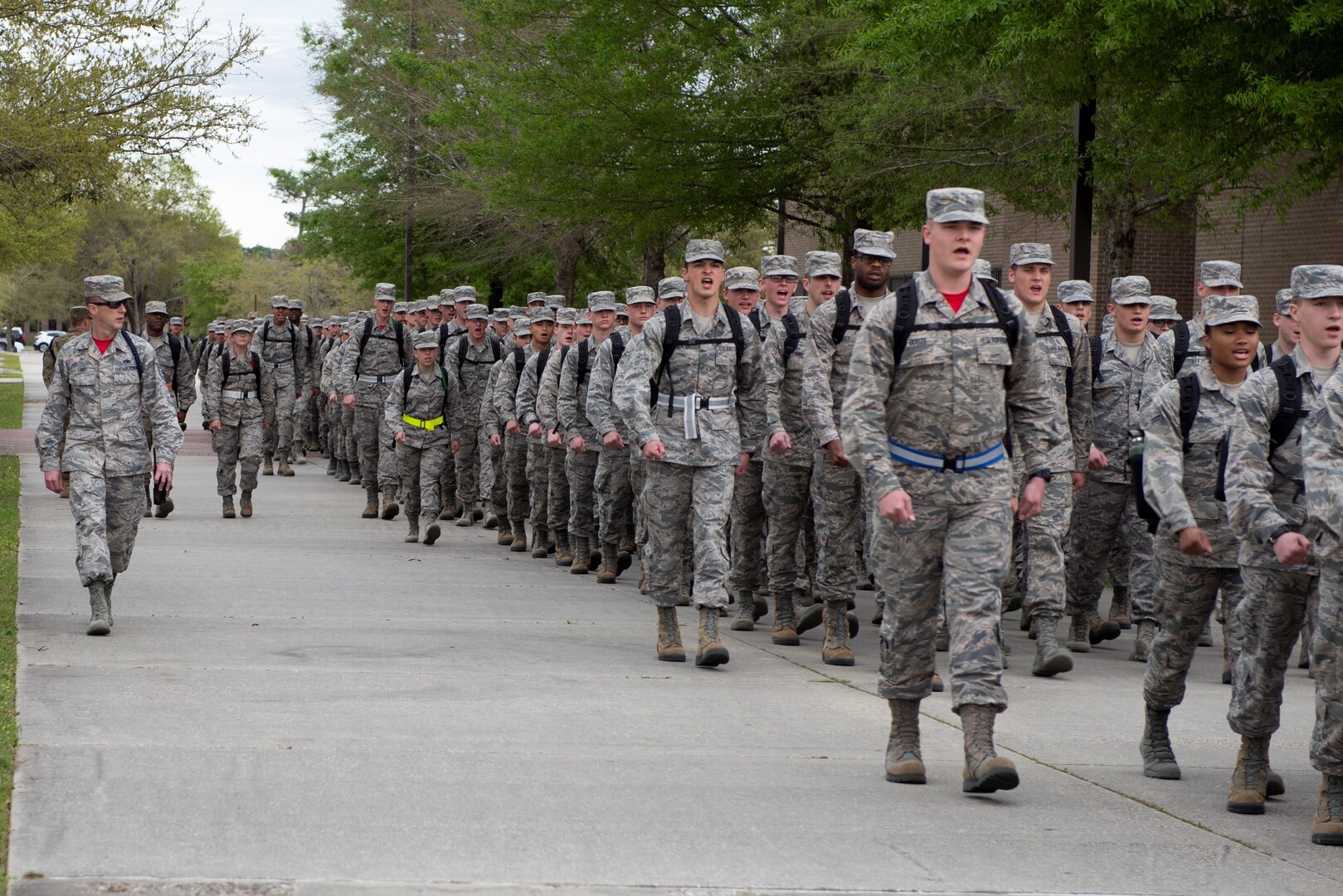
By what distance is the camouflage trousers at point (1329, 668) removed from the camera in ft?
19.6

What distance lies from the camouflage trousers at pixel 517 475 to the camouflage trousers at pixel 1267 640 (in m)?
10.3

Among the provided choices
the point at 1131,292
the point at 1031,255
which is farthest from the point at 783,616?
the point at 1131,292

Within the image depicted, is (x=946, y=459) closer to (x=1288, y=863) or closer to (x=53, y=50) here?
(x=1288, y=863)

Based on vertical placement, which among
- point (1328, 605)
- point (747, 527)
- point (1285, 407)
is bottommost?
point (747, 527)

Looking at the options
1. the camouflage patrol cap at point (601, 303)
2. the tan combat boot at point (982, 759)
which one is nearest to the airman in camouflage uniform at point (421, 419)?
the camouflage patrol cap at point (601, 303)

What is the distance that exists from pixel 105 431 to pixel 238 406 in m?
8.10

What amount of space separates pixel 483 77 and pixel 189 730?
23928 mm

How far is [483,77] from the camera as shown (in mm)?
30062

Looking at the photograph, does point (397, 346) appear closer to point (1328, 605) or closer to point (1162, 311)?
point (1162, 311)

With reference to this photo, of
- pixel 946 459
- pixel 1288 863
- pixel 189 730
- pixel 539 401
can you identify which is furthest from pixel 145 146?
→ pixel 1288 863

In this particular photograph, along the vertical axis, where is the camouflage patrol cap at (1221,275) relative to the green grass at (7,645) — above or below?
above

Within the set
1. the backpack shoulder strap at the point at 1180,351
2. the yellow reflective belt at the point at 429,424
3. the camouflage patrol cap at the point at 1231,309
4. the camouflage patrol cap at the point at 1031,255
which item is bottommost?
the yellow reflective belt at the point at 429,424

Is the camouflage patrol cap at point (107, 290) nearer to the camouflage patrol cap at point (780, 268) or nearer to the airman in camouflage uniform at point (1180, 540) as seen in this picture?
the camouflage patrol cap at point (780, 268)

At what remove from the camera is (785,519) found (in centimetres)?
1083
